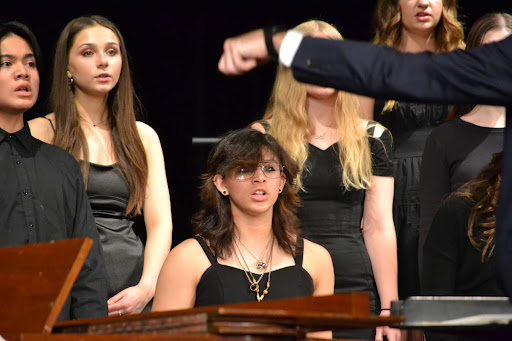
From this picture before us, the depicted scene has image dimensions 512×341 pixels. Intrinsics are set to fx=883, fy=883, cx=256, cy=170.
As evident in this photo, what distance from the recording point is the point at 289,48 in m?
1.56

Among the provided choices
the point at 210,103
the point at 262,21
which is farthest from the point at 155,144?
the point at 262,21

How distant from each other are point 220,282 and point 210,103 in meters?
1.53

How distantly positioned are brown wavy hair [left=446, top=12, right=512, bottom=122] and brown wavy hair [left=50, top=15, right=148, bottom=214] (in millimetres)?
1106

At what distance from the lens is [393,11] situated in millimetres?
3480

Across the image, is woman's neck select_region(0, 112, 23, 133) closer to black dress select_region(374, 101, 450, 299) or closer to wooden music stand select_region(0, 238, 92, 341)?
wooden music stand select_region(0, 238, 92, 341)

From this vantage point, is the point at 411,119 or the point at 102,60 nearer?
the point at 102,60

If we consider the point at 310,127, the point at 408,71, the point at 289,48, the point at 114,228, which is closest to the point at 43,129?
the point at 114,228

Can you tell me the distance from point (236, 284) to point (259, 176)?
0.37m

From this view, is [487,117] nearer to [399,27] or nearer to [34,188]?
[399,27]

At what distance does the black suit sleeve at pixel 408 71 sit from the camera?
5.03 ft

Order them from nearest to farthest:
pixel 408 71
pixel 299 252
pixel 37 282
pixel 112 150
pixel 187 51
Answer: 1. pixel 408 71
2. pixel 37 282
3. pixel 299 252
4. pixel 112 150
5. pixel 187 51

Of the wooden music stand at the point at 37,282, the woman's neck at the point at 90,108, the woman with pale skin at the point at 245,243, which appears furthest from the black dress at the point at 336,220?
the wooden music stand at the point at 37,282

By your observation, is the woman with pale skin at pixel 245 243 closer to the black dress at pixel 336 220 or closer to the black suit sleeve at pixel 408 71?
the black dress at pixel 336 220

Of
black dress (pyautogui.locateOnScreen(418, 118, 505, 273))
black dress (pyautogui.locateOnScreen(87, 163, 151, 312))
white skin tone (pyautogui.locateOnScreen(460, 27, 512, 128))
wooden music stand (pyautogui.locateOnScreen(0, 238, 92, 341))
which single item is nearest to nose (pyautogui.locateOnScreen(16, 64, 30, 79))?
black dress (pyautogui.locateOnScreen(87, 163, 151, 312))
